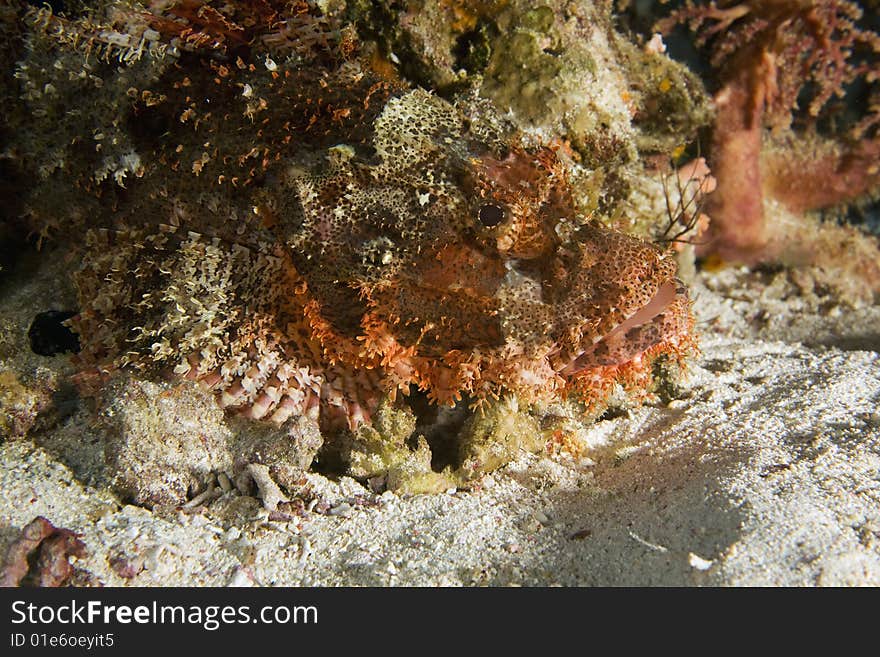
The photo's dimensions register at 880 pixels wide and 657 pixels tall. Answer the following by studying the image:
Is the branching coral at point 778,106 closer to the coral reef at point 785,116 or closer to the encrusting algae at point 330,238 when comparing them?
the coral reef at point 785,116

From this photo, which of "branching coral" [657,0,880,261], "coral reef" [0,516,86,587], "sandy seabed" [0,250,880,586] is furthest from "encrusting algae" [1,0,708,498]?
"branching coral" [657,0,880,261]

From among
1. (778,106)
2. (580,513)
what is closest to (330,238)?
(580,513)

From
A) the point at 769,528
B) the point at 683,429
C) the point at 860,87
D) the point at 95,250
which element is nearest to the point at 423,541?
the point at 769,528

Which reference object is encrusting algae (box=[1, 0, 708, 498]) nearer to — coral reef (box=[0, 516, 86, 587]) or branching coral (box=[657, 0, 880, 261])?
coral reef (box=[0, 516, 86, 587])

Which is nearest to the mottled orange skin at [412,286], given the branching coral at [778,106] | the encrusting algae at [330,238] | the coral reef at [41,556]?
the encrusting algae at [330,238]

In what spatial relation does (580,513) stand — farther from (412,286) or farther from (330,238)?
(330,238)

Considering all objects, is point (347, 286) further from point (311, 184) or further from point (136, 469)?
point (136, 469)
